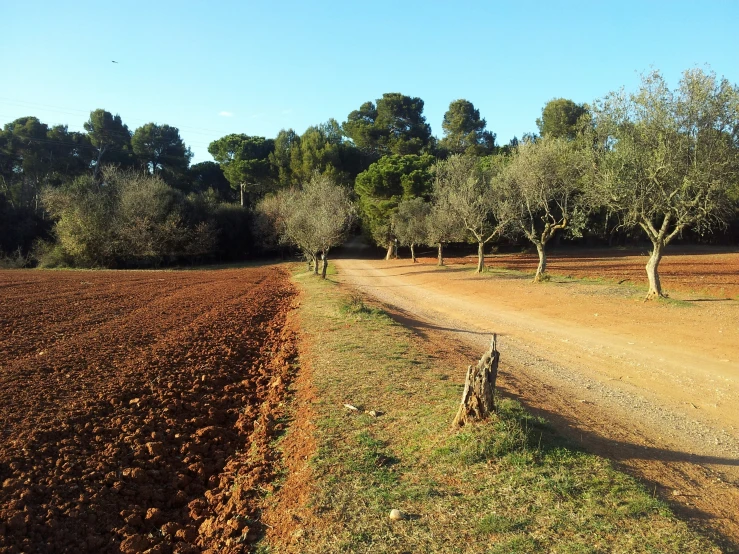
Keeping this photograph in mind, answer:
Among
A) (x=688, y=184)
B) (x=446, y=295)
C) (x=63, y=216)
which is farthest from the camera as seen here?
(x=63, y=216)

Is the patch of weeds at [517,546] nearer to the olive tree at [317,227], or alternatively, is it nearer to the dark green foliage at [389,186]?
the olive tree at [317,227]

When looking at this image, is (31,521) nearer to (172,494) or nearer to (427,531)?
(172,494)

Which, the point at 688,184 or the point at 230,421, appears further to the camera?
the point at 688,184

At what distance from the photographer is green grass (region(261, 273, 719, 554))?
3.88 metres

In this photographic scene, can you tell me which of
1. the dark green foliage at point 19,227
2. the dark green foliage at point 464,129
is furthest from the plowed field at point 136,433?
the dark green foliage at point 464,129

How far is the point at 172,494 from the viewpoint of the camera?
16.8 ft

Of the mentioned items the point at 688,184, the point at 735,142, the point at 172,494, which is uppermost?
the point at 735,142

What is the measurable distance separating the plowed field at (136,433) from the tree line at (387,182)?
1509cm

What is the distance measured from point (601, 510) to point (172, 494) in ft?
13.5

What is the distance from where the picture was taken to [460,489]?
467 centimetres

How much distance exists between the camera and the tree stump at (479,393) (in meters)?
5.79

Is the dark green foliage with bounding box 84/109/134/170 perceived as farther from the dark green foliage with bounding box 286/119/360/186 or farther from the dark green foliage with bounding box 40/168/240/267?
the dark green foliage with bounding box 286/119/360/186

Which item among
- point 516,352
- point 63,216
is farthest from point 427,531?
point 63,216

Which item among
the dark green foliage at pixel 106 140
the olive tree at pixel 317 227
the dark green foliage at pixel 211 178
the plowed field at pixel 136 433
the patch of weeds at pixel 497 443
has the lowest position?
the plowed field at pixel 136 433
